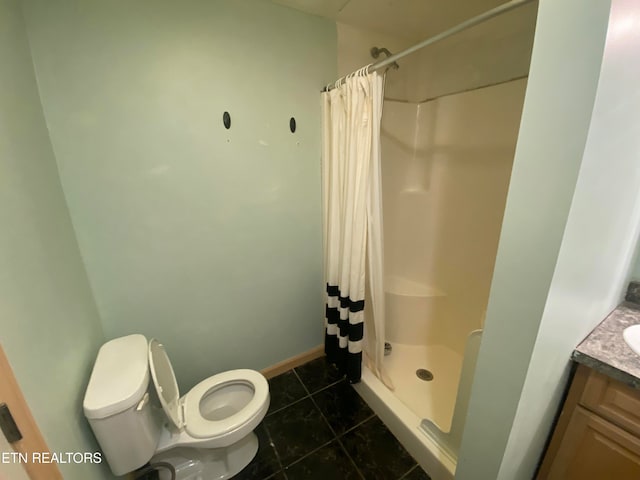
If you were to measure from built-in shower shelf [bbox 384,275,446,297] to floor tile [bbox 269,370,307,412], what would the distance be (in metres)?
0.95

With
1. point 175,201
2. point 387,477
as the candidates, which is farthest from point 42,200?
point 387,477

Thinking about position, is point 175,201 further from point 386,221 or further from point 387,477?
point 387,477

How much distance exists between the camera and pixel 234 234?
144 centimetres

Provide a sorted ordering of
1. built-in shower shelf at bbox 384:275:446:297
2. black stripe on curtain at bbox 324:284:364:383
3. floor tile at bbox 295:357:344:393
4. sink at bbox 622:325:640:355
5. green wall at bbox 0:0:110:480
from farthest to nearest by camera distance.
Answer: built-in shower shelf at bbox 384:275:446:297, floor tile at bbox 295:357:344:393, black stripe on curtain at bbox 324:284:364:383, sink at bbox 622:325:640:355, green wall at bbox 0:0:110:480

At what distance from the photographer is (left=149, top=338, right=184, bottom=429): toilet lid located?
1036 mm

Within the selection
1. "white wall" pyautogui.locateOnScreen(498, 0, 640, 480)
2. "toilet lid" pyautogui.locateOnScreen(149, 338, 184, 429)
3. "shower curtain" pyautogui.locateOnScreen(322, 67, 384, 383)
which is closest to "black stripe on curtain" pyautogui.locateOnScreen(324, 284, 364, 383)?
"shower curtain" pyautogui.locateOnScreen(322, 67, 384, 383)

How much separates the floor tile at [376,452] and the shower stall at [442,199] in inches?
2.1

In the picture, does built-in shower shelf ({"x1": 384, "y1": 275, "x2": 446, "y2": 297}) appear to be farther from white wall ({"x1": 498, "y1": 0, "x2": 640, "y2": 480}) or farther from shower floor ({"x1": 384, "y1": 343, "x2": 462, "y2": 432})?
white wall ({"x1": 498, "y1": 0, "x2": 640, "y2": 480})

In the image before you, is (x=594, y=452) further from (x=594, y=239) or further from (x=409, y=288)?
(x=409, y=288)

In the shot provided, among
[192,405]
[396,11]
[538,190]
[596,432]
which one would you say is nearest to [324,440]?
[192,405]

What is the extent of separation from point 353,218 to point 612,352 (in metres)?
1.08

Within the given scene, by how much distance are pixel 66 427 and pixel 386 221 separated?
2.03 metres

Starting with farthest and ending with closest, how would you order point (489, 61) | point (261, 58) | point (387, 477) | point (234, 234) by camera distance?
point (489, 61)
point (234, 234)
point (261, 58)
point (387, 477)

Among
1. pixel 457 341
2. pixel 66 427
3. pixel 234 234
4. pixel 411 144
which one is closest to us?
pixel 66 427
